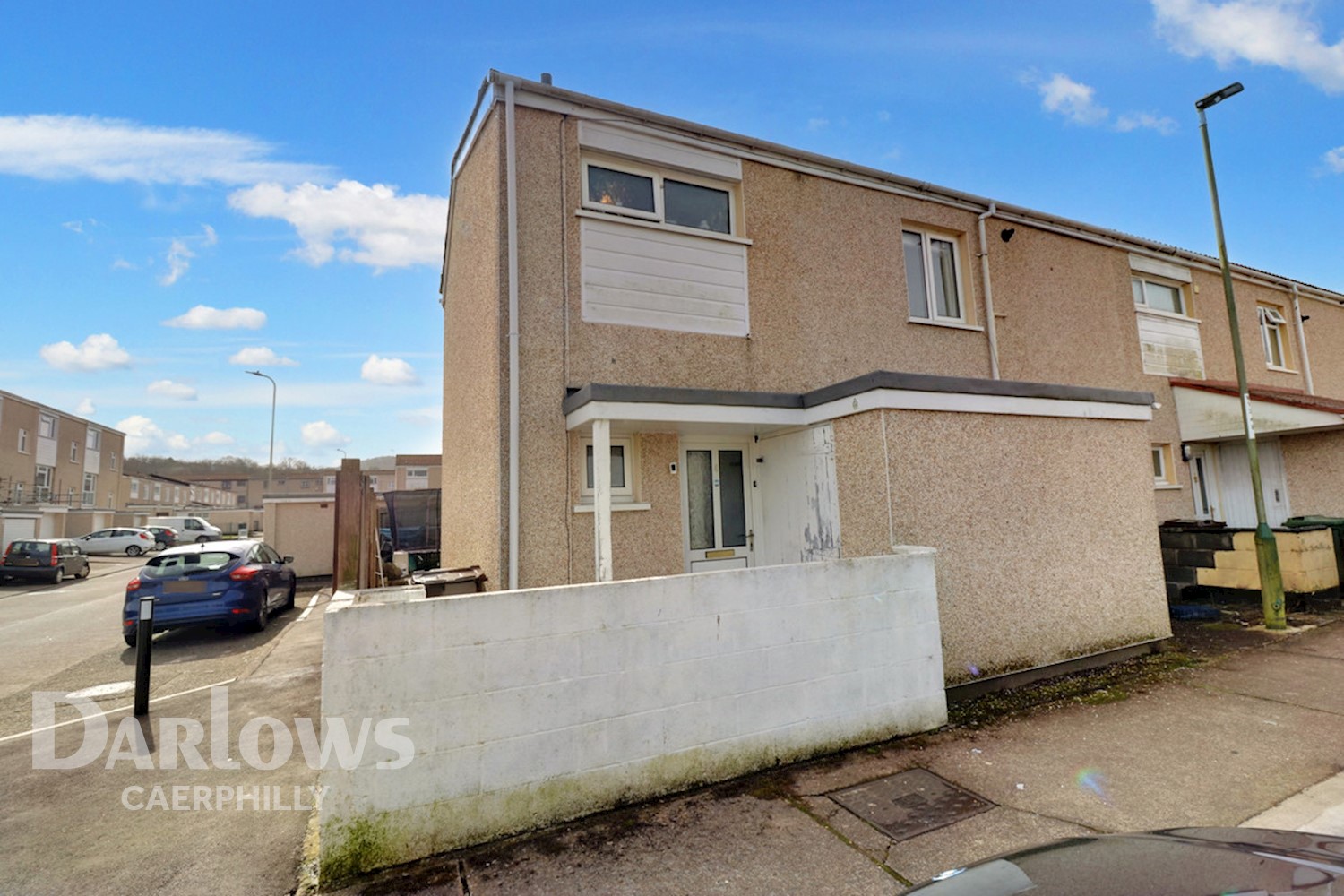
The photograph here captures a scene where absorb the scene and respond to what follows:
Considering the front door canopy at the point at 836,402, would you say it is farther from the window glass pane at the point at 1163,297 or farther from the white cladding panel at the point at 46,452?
the white cladding panel at the point at 46,452

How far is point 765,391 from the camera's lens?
22.3ft

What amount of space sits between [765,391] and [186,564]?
9.24m

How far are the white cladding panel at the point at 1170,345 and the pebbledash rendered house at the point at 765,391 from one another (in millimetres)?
1989

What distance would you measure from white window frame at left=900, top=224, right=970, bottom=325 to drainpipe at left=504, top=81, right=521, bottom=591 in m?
5.23

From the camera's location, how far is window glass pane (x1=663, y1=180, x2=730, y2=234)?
22.8ft

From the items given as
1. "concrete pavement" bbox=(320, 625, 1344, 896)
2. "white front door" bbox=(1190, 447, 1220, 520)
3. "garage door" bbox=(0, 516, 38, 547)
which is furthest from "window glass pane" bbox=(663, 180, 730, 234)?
"garage door" bbox=(0, 516, 38, 547)

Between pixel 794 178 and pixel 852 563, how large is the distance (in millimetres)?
5444

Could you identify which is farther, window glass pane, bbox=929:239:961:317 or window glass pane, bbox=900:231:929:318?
window glass pane, bbox=929:239:961:317

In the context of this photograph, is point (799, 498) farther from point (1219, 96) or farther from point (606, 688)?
point (1219, 96)

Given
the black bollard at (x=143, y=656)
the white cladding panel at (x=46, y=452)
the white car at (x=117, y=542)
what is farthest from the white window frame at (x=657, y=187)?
the white cladding panel at (x=46, y=452)

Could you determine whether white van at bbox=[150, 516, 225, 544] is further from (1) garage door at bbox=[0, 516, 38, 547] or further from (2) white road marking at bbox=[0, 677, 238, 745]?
(2) white road marking at bbox=[0, 677, 238, 745]

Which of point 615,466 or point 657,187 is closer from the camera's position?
point 615,466

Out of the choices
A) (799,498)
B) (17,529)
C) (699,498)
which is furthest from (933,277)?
(17,529)

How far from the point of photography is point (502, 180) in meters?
6.04
